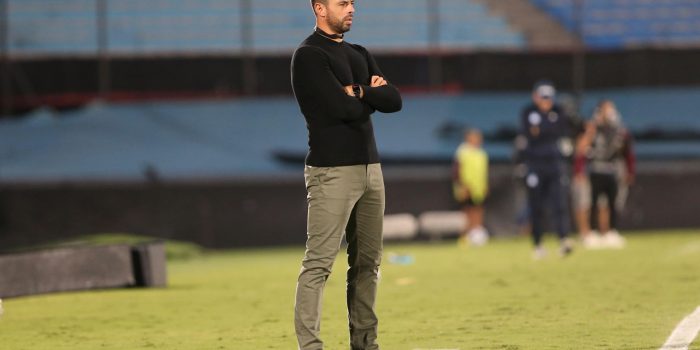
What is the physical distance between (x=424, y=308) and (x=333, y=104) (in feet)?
14.5

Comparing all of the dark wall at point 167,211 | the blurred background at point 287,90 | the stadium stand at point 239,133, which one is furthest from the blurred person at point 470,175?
the stadium stand at point 239,133

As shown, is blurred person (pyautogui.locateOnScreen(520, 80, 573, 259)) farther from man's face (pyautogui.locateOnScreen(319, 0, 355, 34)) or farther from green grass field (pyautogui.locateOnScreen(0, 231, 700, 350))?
man's face (pyautogui.locateOnScreen(319, 0, 355, 34))

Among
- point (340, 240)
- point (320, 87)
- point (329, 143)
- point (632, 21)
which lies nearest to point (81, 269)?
point (340, 240)

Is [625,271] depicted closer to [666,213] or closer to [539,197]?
[539,197]

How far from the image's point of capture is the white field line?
889 cm

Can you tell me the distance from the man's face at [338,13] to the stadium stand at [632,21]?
1954 centimetres

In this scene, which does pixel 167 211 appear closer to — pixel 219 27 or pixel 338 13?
pixel 219 27

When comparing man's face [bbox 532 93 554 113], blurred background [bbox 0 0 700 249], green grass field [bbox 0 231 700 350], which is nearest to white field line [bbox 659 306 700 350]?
green grass field [bbox 0 231 700 350]

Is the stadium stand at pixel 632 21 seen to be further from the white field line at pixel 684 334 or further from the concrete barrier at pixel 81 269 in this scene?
the white field line at pixel 684 334

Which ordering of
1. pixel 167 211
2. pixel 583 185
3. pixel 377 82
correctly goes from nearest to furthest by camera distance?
pixel 377 82 → pixel 583 185 → pixel 167 211

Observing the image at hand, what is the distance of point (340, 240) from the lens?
26.5 feet

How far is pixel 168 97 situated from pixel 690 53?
31.7ft

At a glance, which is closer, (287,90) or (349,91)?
(349,91)

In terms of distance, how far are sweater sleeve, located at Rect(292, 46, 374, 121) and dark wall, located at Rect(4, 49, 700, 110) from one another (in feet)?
60.0
